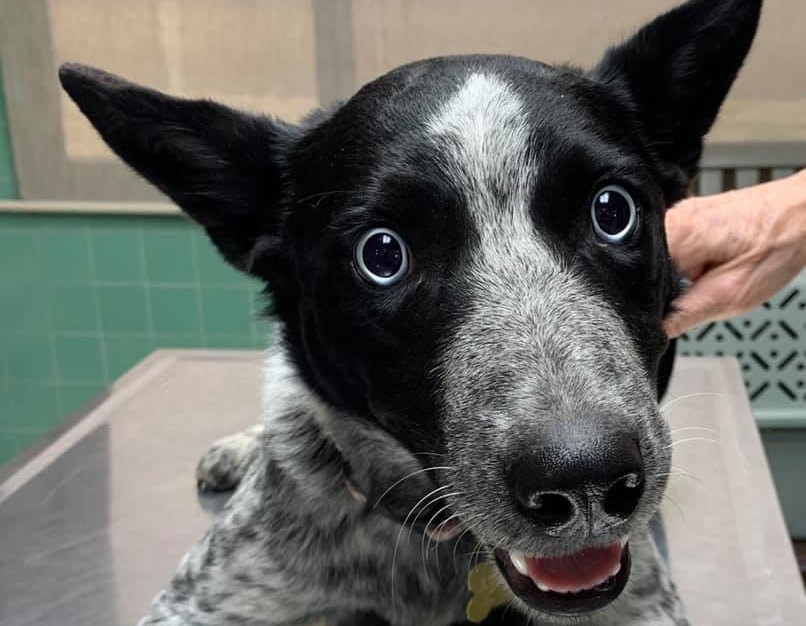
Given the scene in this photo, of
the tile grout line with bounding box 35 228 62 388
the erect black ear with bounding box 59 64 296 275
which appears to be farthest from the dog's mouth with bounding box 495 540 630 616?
the tile grout line with bounding box 35 228 62 388

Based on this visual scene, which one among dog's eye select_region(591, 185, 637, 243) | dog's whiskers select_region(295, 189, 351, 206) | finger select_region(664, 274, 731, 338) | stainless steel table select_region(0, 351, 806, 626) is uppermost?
dog's whiskers select_region(295, 189, 351, 206)

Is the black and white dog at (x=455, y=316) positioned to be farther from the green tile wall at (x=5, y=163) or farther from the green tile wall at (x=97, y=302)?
the green tile wall at (x=5, y=163)

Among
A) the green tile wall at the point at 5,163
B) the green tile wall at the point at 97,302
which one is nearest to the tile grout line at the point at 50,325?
the green tile wall at the point at 97,302

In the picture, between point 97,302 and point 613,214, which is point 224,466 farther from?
point 97,302

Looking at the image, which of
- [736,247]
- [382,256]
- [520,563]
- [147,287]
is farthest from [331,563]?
[147,287]

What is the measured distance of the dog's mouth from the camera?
88cm

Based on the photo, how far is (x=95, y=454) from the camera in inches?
73.7

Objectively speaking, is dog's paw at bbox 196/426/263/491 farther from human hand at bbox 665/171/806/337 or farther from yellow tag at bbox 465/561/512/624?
human hand at bbox 665/171/806/337

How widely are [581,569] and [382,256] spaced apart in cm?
37

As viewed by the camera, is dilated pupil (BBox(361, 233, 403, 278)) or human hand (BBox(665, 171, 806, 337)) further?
human hand (BBox(665, 171, 806, 337))

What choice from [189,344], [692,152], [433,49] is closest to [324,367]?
[692,152]

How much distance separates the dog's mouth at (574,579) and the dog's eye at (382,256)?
0.31 m

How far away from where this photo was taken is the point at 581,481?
2.43ft

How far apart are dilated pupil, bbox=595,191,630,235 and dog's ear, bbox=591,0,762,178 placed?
7.9 inches
